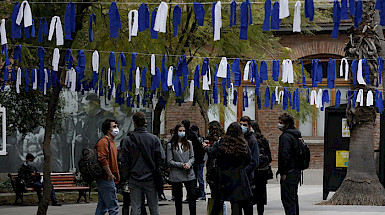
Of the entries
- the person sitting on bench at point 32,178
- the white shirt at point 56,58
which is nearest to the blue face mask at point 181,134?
the white shirt at point 56,58

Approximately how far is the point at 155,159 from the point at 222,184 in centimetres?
108

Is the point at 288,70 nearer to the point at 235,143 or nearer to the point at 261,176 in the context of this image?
the point at 261,176

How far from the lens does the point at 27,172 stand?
1953 cm

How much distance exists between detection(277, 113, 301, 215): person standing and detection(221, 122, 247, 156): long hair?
1.13 metres

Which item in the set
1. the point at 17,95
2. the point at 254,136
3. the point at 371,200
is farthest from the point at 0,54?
the point at 371,200

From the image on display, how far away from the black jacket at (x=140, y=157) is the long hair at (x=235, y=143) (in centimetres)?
105

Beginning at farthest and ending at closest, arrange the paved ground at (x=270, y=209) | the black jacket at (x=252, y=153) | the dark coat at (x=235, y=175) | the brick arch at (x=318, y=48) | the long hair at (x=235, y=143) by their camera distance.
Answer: the brick arch at (x=318, y=48) → the paved ground at (x=270, y=209) → the black jacket at (x=252, y=153) → the dark coat at (x=235, y=175) → the long hair at (x=235, y=143)

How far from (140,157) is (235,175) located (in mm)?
1450

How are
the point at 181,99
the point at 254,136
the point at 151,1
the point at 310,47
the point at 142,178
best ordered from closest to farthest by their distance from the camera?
the point at 142,178 → the point at 254,136 → the point at 151,1 → the point at 181,99 → the point at 310,47

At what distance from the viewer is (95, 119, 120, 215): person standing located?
1190 centimetres

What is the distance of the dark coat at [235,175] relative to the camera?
11.7 metres

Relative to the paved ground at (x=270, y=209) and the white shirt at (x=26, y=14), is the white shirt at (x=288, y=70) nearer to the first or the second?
the paved ground at (x=270, y=209)

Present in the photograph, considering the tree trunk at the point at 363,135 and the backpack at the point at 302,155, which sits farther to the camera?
the tree trunk at the point at 363,135

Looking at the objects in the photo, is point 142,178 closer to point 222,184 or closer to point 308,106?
point 222,184
